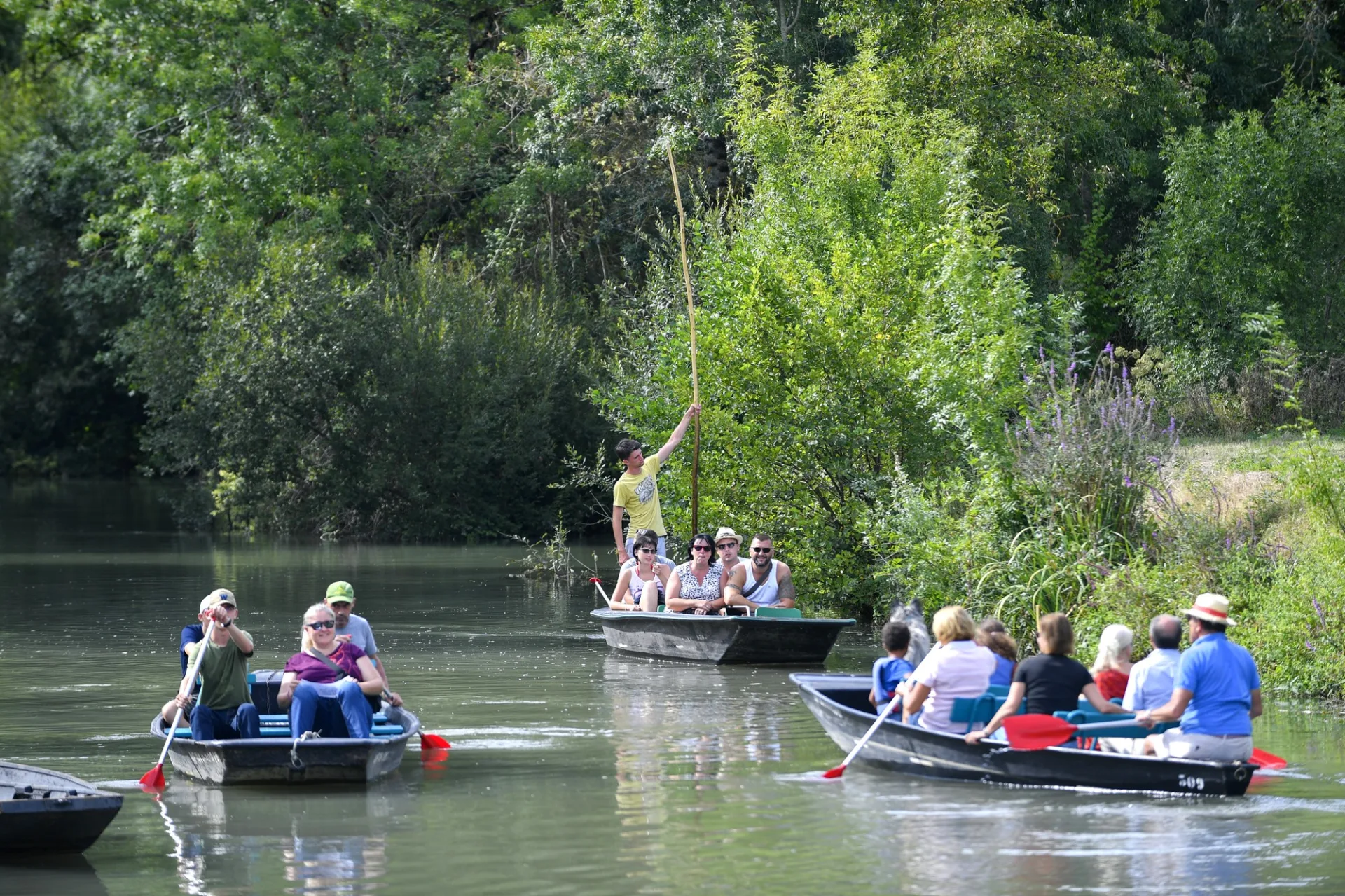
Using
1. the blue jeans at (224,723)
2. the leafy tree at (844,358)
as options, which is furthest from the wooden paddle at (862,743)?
the leafy tree at (844,358)

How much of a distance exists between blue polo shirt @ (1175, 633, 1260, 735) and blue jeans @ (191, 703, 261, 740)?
227 inches

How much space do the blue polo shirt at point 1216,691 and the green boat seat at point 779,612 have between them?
6.68 meters

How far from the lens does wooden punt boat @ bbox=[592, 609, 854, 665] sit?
1723 cm

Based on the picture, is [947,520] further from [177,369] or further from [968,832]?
[177,369]

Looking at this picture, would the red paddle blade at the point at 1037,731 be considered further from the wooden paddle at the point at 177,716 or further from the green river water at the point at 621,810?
the wooden paddle at the point at 177,716

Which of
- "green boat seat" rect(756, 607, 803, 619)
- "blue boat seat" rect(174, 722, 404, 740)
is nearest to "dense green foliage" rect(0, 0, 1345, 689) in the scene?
"green boat seat" rect(756, 607, 803, 619)

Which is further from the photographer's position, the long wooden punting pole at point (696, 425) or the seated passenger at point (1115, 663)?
the long wooden punting pole at point (696, 425)

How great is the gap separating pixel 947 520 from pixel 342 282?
20978 mm

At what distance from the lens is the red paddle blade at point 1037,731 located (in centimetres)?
1127

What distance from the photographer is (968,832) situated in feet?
34.0

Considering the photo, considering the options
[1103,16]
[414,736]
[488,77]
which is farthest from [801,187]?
[488,77]

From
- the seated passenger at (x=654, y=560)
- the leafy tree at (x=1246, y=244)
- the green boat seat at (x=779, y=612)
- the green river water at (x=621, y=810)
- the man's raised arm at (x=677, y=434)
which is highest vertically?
the leafy tree at (x=1246, y=244)

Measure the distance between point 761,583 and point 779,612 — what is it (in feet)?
1.76

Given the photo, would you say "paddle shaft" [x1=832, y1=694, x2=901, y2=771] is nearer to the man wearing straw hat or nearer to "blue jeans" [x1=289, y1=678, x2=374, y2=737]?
the man wearing straw hat
